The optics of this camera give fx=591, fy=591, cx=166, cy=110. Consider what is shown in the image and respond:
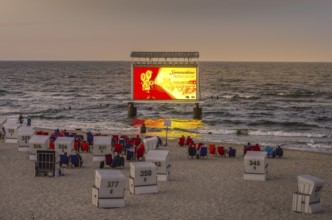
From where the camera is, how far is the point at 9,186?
2523 cm

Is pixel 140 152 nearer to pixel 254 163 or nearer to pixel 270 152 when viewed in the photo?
pixel 254 163

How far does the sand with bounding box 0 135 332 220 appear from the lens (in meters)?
21.3

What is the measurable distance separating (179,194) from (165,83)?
37.7 metres

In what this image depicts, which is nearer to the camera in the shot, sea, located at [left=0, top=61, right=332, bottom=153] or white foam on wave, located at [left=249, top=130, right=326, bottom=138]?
sea, located at [left=0, top=61, right=332, bottom=153]

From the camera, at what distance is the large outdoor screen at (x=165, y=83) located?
61250 mm

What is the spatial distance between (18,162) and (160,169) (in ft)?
28.2

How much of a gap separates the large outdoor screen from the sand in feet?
93.7

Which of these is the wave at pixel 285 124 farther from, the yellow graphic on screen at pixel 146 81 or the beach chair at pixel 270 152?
the beach chair at pixel 270 152

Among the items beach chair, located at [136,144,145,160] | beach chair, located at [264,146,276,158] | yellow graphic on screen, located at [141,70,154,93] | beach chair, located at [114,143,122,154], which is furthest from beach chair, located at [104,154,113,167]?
yellow graphic on screen, located at [141,70,154,93]

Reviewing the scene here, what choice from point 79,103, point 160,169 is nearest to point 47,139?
point 160,169

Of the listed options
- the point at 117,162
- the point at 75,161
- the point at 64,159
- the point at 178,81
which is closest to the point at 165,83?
the point at 178,81

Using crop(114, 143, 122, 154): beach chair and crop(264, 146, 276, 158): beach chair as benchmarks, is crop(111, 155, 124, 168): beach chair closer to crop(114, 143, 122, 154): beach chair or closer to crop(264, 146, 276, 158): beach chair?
crop(114, 143, 122, 154): beach chair

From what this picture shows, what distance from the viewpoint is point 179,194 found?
24484 millimetres

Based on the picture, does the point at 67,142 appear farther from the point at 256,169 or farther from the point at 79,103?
the point at 79,103
